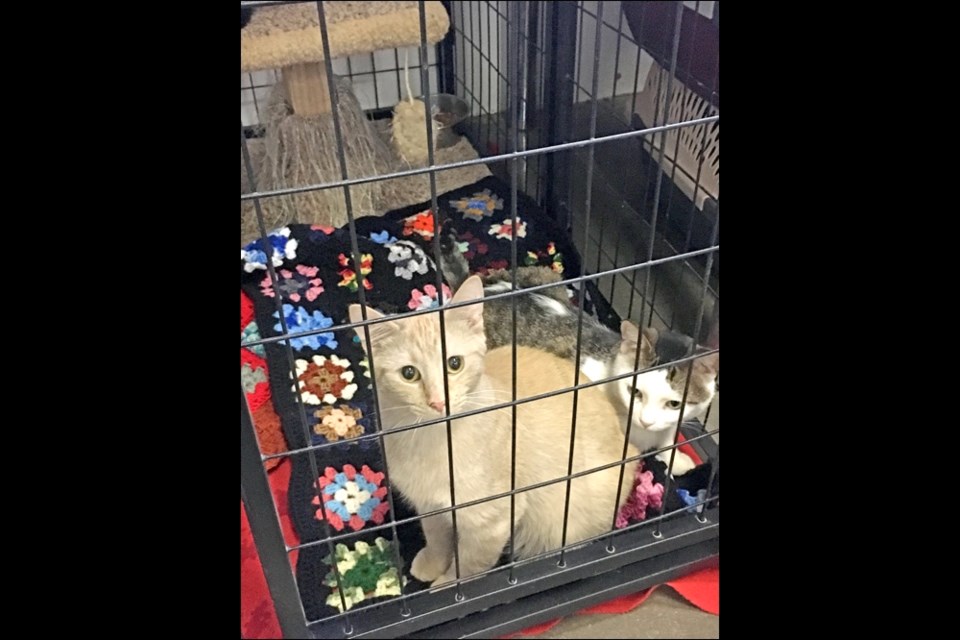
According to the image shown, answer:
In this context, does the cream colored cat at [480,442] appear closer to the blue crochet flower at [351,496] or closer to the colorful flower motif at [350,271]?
the blue crochet flower at [351,496]

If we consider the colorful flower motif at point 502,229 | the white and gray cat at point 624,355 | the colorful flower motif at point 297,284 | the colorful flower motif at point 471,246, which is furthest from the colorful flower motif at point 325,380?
the colorful flower motif at point 502,229

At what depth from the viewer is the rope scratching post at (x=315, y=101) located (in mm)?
1608

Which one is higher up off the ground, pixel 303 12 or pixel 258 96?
pixel 303 12

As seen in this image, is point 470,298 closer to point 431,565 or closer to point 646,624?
point 431,565

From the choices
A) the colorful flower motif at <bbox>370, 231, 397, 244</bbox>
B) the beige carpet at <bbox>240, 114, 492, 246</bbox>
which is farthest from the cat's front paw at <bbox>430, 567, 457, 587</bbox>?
the beige carpet at <bbox>240, 114, 492, 246</bbox>

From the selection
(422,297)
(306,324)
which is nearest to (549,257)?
(422,297)

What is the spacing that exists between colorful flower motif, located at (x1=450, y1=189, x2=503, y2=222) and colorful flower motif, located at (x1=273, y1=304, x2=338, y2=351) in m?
0.49

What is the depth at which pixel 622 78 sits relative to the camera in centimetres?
199

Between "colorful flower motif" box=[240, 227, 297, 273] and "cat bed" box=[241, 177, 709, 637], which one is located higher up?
"colorful flower motif" box=[240, 227, 297, 273]

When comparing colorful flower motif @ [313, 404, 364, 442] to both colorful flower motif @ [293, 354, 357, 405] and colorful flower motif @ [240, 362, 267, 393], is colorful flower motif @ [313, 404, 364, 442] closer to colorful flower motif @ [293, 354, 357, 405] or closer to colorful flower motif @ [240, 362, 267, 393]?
colorful flower motif @ [293, 354, 357, 405]

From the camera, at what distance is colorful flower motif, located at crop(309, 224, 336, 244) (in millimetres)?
1689
